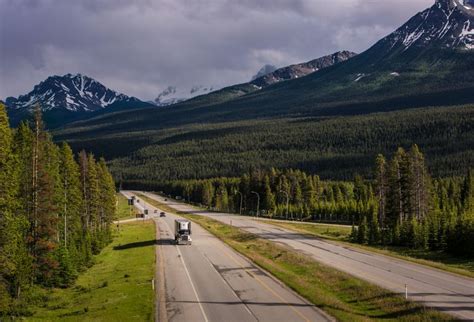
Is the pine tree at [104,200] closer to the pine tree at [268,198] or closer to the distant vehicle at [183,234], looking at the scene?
the distant vehicle at [183,234]

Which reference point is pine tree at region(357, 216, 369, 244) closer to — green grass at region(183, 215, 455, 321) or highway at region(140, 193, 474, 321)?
highway at region(140, 193, 474, 321)

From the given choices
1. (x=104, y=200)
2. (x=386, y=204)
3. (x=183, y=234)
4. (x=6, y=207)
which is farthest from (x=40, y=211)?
(x=386, y=204)

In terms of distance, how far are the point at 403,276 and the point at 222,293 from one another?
50.9 feet

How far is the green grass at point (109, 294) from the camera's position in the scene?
32.1 m

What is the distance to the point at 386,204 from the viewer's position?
259ft

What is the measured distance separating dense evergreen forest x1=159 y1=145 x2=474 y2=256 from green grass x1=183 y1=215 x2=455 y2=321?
760 inches

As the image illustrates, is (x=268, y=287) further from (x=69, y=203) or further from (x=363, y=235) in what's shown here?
(x=363, y=235)

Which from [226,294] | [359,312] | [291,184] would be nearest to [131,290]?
[226,294]

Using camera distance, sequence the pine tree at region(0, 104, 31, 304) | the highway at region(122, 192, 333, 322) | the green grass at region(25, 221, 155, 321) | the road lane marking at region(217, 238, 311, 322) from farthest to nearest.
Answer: the pine tree at region(0, 104, 31, 304), the green grass at region(25, 221, 155, 321), the highway at region(122, 192, 333, 322), the road lane marking at region(217, 238, 311, 322)

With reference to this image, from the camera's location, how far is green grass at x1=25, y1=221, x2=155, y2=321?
1262 inches

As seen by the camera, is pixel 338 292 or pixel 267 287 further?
pixel 267 287

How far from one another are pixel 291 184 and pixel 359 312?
11414 cm

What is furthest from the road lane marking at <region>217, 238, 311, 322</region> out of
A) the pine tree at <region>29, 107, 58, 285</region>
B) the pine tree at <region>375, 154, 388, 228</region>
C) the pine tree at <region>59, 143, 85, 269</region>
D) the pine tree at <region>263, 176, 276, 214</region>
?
the pine tree at <region>263, 176, 276, 214</region>

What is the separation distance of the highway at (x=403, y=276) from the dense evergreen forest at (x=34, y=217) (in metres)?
24.4
